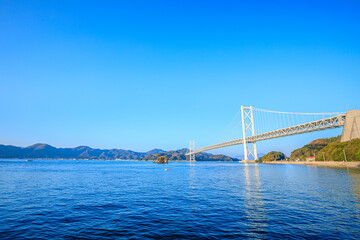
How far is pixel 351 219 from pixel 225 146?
106 metres

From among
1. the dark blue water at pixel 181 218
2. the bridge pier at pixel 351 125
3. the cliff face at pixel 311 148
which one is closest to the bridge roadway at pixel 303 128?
the bridge pier at pixel 351 125

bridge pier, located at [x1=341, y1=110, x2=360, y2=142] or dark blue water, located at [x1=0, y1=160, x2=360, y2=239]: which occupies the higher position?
bridge pier, located at [x1=341, y1=110, x2=360, y2=142]

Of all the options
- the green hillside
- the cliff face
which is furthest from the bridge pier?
the cliff face

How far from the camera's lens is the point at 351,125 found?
194 ft

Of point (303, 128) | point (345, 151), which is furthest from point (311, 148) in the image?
point (345, 151)

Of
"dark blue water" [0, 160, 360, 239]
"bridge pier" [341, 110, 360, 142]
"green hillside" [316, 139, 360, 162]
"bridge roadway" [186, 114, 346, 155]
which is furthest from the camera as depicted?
"bridge roadway" [186, 114, 346, 155]

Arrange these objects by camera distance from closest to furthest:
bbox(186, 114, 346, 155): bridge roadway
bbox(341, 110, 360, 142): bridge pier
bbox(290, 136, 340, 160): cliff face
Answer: bbox(341, 110, 360, 142): bridge pier < bbox(186, 114, 346, 155): bridge roadway < bbox(290, 136, 340, 160): cliff face

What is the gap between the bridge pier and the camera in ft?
188

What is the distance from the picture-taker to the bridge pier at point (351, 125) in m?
57.4

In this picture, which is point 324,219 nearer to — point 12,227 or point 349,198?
point 349,198

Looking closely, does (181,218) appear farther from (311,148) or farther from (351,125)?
(311,148)

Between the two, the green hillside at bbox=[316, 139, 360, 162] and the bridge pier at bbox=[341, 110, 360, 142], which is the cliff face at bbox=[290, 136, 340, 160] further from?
the bridge pier at bbox=[341, 110, 360, 142]

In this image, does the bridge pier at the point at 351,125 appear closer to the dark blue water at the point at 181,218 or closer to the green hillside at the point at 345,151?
the green hillside at the point at 345,151

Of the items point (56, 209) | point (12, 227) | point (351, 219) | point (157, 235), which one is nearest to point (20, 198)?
point (56, 209)
